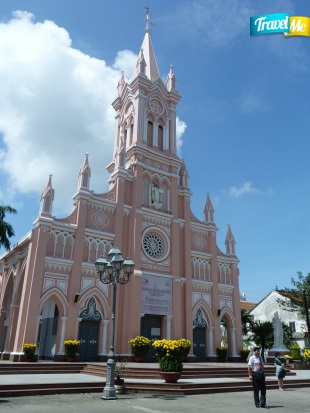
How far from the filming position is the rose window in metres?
27.6

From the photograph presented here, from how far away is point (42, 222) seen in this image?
2341cm

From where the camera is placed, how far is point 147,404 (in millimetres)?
10523

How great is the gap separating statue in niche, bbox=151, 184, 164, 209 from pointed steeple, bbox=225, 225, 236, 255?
7.48 metres

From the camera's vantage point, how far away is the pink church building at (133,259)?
23172 mm

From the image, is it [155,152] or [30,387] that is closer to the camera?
[30,387]

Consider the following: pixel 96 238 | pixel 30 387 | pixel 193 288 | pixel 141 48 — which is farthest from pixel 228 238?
pixel 30 387

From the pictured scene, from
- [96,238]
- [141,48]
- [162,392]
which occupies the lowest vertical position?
[162,392]

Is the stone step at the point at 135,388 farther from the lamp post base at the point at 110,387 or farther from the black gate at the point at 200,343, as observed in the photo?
the black gate at the point at 200,343

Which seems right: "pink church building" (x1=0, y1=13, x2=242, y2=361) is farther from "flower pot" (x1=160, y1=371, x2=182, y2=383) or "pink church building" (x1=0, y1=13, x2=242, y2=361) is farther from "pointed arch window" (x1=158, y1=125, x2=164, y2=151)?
"flower pot" (x1=160, y1=371, x2=182, y2=383)

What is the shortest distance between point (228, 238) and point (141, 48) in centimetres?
2056

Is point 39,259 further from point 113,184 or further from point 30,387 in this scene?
point 30,387

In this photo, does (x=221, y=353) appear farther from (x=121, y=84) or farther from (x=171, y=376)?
(x=121, y=84)

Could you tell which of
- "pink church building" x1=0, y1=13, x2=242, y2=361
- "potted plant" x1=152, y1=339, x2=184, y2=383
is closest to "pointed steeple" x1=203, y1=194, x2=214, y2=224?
"pink church building" x1=0, y1=13, x2=242, y2=361

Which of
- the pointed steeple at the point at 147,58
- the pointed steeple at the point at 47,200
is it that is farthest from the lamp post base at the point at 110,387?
the pointed steeple at the point at 147,58
